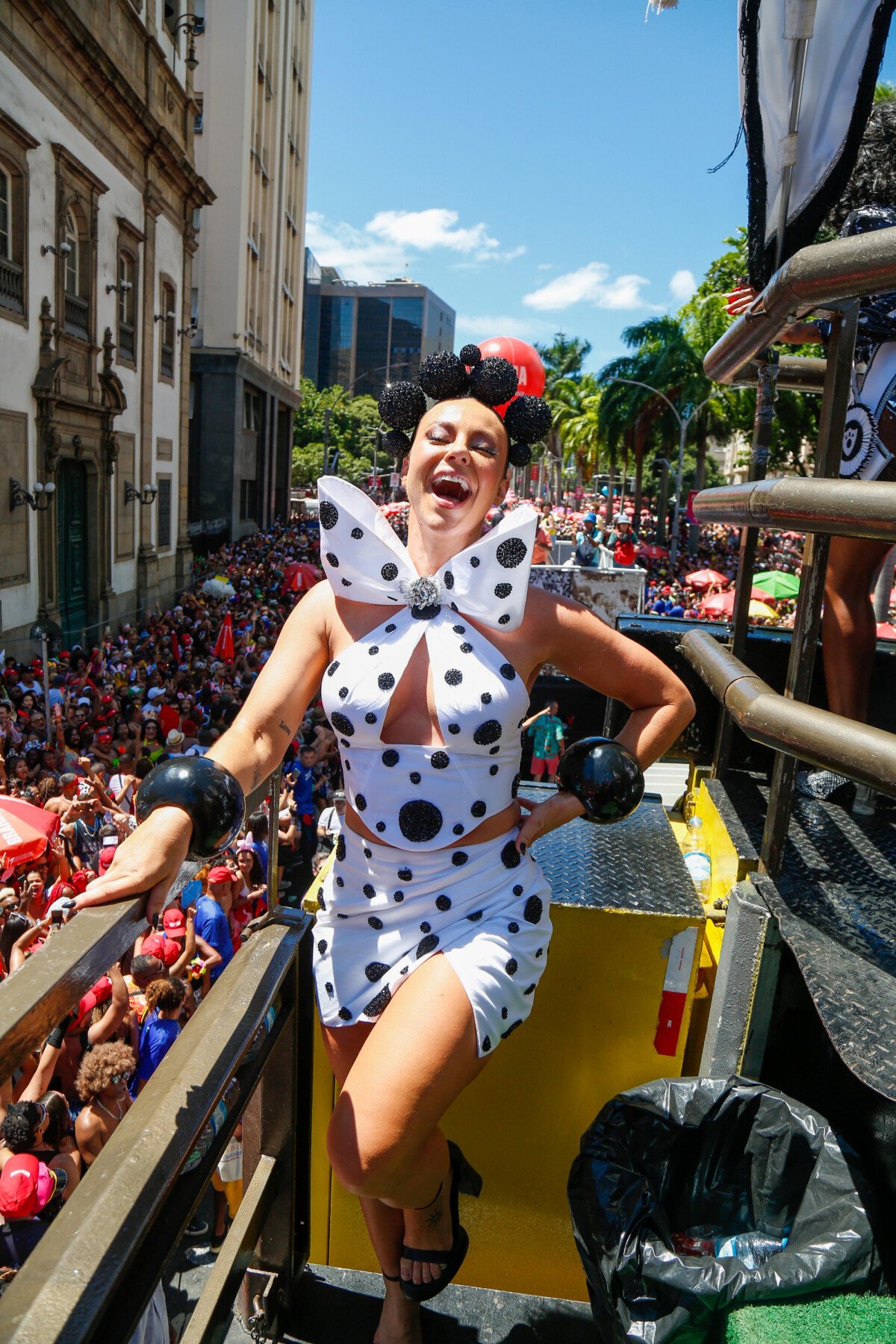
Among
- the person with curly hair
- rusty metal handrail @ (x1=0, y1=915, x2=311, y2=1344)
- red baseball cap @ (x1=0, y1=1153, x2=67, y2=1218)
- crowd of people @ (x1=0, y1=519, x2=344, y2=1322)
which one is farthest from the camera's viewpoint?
the person with curly hair

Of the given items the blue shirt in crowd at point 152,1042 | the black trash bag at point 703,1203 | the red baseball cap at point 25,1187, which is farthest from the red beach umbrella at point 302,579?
the black trash bag at point 703,1203

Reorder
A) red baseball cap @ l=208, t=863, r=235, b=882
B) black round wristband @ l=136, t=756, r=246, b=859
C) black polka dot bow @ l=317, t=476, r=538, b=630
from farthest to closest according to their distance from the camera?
red baseball cap @ l=208, t=863, r=235, b=882 → black polka dot bow @ l=317, t=476, r=538, b=630 → black round wristband @ l=136, t=756, r=246, b=859

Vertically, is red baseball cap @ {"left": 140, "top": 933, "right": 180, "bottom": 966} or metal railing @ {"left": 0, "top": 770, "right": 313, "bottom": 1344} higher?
metal railing @ {"left": 0, "top": 770, "right": 313, "bottom": 1344}

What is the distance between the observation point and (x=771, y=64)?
6.82 feet

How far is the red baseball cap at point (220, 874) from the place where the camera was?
19.7 ft

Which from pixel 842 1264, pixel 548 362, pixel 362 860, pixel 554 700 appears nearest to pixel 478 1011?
pixel 362 860

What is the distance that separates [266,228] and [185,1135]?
1587 inches

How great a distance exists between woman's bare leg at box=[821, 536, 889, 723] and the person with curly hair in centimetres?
301

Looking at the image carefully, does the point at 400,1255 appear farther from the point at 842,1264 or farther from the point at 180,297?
the point at 180,297

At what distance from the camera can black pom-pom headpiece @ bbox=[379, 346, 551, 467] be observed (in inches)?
97.8

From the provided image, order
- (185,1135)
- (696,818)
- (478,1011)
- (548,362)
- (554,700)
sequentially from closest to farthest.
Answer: (185,1135), (478,1011), (696,818), (554,700), (548,362)

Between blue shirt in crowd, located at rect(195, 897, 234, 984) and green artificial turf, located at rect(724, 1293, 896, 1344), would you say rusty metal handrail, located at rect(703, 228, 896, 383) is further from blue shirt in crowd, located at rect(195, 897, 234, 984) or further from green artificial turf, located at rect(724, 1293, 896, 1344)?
blue shirt in crowd, located at rect(195, 897, 234, 984)

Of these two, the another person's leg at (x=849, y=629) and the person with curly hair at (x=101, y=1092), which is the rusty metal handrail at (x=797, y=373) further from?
the person with curly hair at (x=101, y=1092)

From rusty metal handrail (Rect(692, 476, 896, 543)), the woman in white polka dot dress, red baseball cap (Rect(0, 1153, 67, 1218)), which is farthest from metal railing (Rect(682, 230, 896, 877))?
red baseball cap (Rect(0, 1153, 67, 1218))
